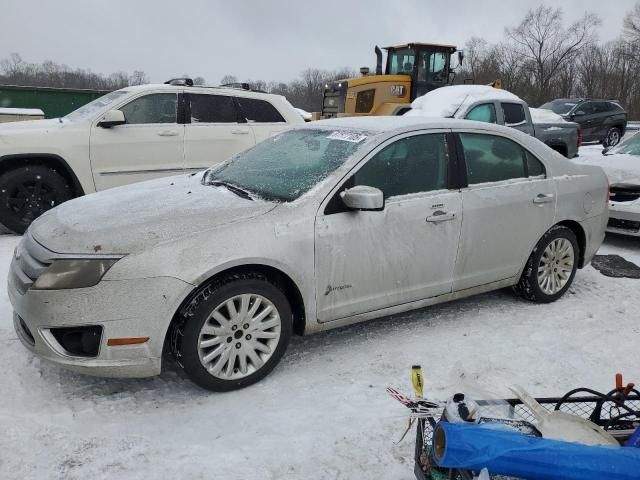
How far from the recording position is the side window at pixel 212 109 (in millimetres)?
7266

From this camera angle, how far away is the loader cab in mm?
15023

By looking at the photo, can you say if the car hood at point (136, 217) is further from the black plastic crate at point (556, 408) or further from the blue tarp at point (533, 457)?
the blue tarp at point (533, 457)

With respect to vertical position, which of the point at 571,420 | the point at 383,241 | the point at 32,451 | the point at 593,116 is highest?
the point at 593,116

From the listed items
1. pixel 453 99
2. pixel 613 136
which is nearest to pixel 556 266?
pixel 453 99

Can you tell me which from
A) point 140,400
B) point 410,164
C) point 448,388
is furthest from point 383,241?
point 140,400

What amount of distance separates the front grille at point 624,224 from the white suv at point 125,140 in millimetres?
4296

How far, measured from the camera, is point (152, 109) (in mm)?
6996

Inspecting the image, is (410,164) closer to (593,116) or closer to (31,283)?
(31,283)

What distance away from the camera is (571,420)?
2029 mm

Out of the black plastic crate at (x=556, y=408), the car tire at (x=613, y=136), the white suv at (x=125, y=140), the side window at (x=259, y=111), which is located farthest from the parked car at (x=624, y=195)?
the car tire at (x=613, y=136)

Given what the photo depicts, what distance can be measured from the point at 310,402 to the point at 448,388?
0.86 meters

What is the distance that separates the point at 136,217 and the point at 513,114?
9349mm

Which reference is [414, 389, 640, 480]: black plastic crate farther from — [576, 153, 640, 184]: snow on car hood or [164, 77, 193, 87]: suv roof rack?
[164, 77, 193, 87]: suv roof rack

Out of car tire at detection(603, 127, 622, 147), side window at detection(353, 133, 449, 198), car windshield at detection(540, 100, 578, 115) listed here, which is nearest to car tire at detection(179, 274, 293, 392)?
side window at detection(353, 133, 449, 198)
